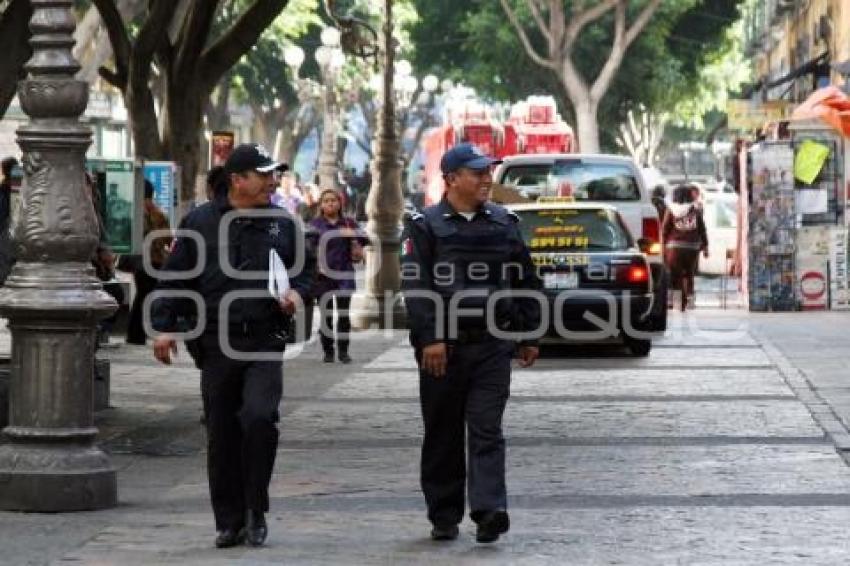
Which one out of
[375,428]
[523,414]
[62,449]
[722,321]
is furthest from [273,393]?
[722,321]

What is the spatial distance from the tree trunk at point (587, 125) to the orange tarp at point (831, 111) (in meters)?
22.5

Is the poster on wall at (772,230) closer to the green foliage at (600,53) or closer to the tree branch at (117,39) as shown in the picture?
the tree branch at (117,39)

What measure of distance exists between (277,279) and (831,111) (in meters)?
20.0

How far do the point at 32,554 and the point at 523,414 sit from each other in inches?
265

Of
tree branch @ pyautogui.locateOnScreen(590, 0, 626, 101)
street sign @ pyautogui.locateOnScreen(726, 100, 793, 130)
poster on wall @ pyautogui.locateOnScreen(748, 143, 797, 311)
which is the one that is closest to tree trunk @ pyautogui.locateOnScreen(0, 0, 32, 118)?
poster on wall @ pyautogui.locateOnScreen(748, 143, 797, 311)

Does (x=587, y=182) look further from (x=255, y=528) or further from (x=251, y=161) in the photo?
(x=255, y=528)

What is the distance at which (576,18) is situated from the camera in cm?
5125

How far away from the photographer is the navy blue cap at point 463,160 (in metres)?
10.0

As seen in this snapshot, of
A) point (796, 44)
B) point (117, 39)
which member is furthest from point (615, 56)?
point (117, 39)

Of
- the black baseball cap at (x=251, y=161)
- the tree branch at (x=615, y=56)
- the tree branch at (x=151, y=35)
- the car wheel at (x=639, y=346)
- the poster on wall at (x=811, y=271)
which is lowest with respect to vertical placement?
the car wheel at (x=639, y=346)

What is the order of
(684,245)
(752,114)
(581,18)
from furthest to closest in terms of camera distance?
(581,18) < (752,114) < (684,245)

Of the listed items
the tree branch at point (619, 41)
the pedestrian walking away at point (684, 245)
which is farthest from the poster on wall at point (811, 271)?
the tree branch at point (619, 41)

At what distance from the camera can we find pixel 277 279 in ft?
32.1

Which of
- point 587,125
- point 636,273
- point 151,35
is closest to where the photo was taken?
point 636,273
